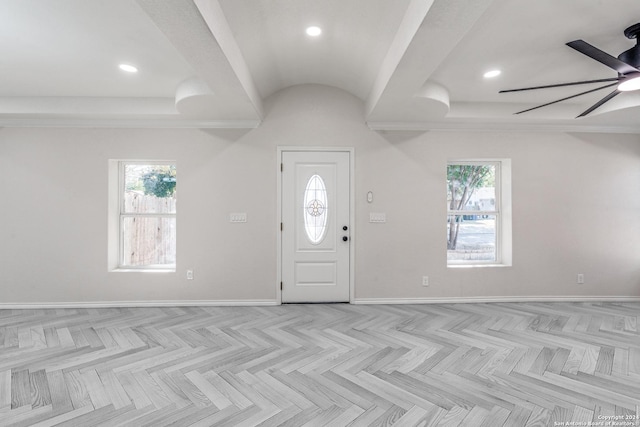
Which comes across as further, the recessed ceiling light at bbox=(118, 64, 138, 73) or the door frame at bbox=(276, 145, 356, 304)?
the door frame at bbox=(276, 145, 356, 304)

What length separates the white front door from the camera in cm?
401

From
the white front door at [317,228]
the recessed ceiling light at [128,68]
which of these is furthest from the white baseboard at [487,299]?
the recessed ceiling light at [128,68]

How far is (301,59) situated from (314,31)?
0.61 metres

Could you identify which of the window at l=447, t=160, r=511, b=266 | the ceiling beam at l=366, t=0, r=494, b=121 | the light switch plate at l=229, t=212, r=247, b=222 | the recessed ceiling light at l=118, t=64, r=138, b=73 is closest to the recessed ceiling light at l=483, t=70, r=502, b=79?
the ceiling beam at l=366, t=0, r=494, b=121

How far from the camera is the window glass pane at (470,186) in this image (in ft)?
14.1

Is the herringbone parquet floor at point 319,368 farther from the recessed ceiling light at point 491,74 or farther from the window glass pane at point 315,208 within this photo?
the recessed ceiling light at point 491,74

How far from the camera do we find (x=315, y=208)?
13.2 feet

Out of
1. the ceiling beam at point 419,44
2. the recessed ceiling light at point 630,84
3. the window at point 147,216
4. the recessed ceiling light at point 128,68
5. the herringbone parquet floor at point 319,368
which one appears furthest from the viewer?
the window at point 147,216

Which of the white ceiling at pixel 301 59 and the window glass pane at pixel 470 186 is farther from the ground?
the white ceiling at pixel 301 59

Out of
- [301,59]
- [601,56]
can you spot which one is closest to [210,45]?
[301,59]

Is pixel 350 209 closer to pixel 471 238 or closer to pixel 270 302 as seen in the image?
pixel 270 302

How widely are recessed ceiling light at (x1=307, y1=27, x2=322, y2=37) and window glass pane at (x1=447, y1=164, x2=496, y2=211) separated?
8.71ft

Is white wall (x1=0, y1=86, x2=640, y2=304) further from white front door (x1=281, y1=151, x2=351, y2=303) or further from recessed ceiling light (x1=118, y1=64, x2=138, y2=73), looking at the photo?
recessed ceiling light (x1=118, y1=64, x2=138, y2=73)

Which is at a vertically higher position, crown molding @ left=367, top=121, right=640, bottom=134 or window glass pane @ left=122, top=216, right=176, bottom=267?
crown molding @ left=367, top=121, right=640, bottom=134
